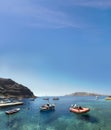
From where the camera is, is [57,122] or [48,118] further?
[48,118]

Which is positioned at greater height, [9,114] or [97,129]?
[9,114]

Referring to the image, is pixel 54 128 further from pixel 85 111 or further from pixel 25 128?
pixel 85 111

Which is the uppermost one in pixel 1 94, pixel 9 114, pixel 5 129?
pixel 1 94

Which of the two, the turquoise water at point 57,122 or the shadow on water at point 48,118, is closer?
the turquoise water at point 57,122

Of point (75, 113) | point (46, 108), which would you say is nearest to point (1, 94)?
point (46, 108)

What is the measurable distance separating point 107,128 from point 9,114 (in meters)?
35.5

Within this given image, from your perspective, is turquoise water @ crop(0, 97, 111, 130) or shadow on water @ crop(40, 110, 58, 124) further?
shadow on water @ crop(40, 110, 58, 124)

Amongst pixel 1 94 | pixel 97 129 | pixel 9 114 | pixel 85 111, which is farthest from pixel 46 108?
pixel 1 94

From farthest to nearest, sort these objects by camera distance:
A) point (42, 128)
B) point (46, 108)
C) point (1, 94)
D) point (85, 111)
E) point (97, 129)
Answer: point (1, 94)
point (46, 108)
point (85, 111)
point (42, 128)
point (97, 129)

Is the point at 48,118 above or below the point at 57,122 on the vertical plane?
above

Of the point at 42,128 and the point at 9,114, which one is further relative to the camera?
the point at 9,114

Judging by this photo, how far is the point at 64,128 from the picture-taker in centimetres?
4250

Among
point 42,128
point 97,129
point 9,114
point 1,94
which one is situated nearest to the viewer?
point 97,129

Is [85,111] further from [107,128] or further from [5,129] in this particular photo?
[5,129]
